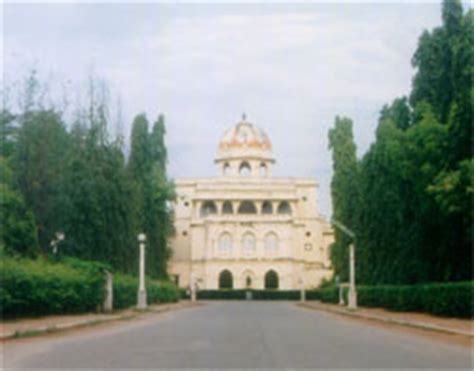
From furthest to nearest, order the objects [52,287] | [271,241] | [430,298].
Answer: [271,241], [430,298], [52,287]

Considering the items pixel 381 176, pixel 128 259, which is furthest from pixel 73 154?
pixel 381 176

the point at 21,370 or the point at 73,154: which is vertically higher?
the point at 73,154

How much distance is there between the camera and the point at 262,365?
1209 cm

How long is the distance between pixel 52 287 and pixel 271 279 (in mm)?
64203

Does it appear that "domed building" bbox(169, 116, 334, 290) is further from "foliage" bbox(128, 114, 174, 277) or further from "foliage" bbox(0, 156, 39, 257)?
"foliage" bbox(0, 156, 39, 257)

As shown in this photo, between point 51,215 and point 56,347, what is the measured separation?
88.3 feet

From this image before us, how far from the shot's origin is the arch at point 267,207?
9781 centimetres

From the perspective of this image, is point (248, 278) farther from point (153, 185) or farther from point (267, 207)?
point (153, 185)

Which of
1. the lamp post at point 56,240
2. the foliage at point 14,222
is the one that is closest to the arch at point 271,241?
the lamp post at point 56,240

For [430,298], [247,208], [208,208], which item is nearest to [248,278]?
[247,208]

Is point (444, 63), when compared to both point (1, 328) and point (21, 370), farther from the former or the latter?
point (21, 370)

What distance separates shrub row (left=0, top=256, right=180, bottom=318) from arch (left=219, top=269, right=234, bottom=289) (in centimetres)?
5111

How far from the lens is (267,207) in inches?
3883

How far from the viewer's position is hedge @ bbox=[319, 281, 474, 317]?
1014 inches
